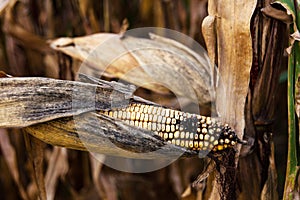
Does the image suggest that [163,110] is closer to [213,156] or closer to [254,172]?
[213,156]

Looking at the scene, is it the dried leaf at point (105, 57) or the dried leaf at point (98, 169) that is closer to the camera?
the dried leaf at point (105, 57)

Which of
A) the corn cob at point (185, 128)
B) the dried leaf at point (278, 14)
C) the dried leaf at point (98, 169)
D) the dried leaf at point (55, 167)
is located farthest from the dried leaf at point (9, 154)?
the dried leaf at point (278, 14)

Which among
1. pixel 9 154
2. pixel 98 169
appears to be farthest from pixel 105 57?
pixel 9 154

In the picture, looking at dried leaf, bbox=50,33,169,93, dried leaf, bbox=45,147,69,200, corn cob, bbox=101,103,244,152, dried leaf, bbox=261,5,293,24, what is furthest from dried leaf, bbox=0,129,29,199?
dried leaf, bbox=261,5,293,24

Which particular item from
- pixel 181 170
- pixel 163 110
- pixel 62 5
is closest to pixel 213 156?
pixel 163 110

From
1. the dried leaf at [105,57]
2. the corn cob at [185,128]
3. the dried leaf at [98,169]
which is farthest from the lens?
the dried leaf at [98,169]

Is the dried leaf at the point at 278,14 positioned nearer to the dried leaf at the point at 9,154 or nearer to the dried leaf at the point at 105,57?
the dried leaf at the point at 105,57

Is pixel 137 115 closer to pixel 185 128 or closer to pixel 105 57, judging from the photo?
pixel 185 128

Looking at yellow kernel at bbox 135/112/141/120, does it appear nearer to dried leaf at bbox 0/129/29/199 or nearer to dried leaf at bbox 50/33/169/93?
dried leaf at bbox 50/33/169/93
